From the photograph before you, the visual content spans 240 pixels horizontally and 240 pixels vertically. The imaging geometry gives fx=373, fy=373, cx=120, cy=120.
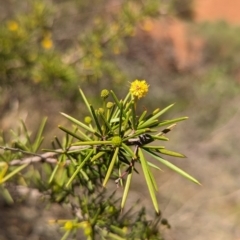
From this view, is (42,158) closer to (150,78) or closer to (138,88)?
(138,88)

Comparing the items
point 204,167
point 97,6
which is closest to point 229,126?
point 204,167

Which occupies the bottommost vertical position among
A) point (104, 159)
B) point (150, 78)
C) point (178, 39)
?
point (104, 159)

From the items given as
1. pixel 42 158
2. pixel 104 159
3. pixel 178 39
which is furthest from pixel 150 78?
pixel 104 159

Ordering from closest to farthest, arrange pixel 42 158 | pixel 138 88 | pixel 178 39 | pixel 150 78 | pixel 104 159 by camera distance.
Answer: pixel 138 88, pixel 104 159, pixel 42 158, pixel 150 78, pixel 178 39

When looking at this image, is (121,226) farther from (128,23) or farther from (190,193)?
(190,193)

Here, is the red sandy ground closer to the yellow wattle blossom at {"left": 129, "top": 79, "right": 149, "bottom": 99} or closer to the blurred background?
the blurred background

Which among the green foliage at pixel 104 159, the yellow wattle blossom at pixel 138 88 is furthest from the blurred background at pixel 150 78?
the yellow wattle blossom at pixel 138 88
